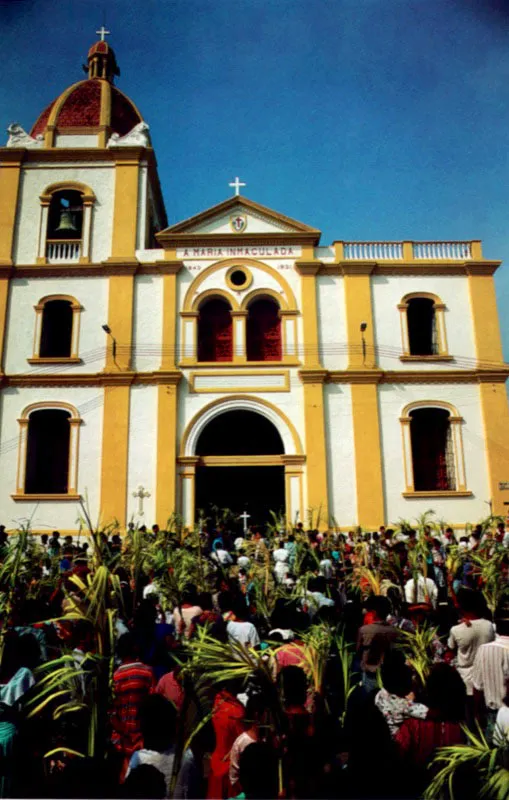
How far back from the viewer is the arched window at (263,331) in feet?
64.2

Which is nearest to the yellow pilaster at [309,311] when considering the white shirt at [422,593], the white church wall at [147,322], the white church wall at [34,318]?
the white church wall at [147,322]

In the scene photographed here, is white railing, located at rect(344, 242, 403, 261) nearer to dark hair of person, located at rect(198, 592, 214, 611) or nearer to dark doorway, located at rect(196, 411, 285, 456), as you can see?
dark doorway, located at rect(196, 411, 285, 456)

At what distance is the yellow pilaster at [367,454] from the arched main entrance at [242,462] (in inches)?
66.0

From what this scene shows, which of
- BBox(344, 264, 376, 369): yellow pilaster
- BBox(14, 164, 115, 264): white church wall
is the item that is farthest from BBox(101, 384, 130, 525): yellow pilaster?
BBox(344, 264, 376, 369): yellow pilaster

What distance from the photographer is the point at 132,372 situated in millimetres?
18594

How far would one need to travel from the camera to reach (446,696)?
341 cm

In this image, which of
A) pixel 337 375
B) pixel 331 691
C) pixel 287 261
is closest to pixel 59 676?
pixel 331 691

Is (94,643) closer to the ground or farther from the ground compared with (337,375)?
closer to the ground

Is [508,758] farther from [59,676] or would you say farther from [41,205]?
[41,205]

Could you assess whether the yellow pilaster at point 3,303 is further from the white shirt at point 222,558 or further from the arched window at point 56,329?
the white shirt at point 222,558

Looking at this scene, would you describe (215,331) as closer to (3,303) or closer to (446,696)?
(3,303)

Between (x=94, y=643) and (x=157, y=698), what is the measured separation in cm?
73

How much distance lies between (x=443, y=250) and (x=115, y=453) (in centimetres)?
1176

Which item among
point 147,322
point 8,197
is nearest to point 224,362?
point 147,322
